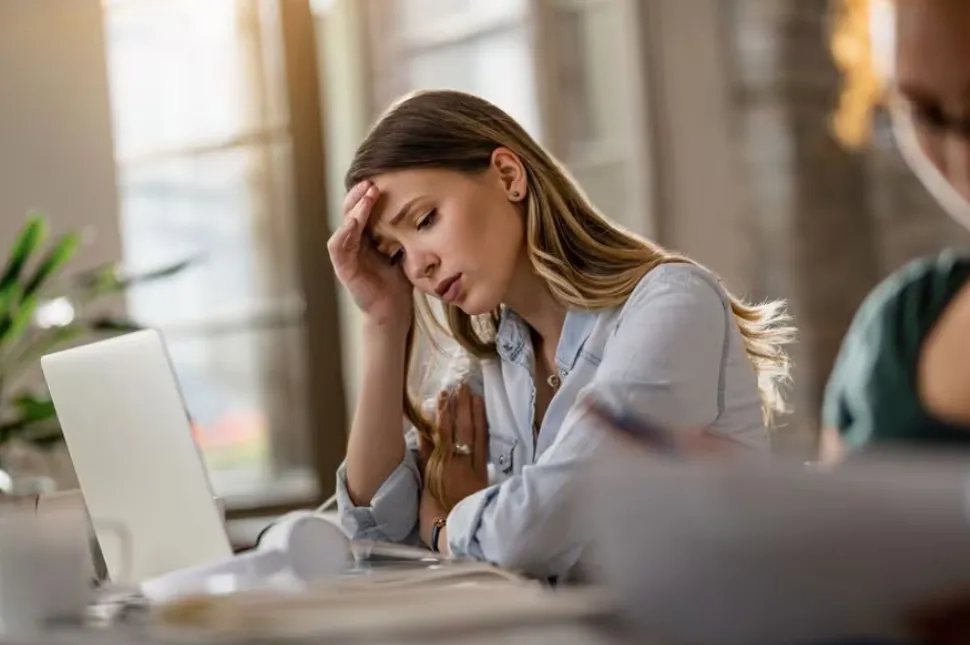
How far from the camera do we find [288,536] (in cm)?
110

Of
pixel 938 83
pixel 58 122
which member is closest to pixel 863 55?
pixel 938 83

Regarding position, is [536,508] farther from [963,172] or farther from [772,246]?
[772,246]

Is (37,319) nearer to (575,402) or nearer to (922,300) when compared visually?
(575,402)

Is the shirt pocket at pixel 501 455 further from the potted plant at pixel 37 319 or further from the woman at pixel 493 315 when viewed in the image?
the potted plant at pixel 37 319

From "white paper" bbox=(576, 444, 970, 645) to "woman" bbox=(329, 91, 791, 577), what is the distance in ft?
2.69

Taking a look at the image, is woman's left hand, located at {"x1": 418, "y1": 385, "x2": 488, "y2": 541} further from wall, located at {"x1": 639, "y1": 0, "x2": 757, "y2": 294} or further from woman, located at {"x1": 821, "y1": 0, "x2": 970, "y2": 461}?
wall, located at {"x1": 639, "y1": 0, "x2": 757, "y2": 294}

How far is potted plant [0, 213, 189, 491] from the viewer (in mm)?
2668

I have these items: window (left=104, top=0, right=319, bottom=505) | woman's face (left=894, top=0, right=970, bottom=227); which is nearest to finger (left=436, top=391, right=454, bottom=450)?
woman's face (left=894, top=0, right=970, bottom=227)

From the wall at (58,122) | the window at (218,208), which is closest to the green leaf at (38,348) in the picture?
the wall at (58,122)

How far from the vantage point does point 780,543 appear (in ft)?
1.87

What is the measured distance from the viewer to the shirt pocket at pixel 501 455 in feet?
5.49

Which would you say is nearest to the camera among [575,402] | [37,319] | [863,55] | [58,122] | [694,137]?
[863,55]

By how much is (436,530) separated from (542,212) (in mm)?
403

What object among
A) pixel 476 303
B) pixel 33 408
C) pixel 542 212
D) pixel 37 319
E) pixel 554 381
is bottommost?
pixel 33 408
